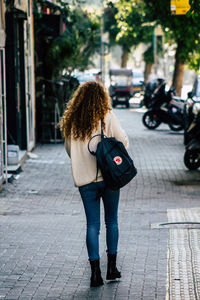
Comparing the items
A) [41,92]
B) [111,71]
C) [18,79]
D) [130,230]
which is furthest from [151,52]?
[130,230]

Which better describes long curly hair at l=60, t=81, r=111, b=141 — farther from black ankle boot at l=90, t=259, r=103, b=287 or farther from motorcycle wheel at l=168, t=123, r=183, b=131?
motorcycle wheel at l=168, t=123, r=183, b=131

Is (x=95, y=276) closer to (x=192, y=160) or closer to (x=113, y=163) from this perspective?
(x=113, y=163)

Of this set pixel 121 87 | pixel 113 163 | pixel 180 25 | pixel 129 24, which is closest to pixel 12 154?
pixel 113 163

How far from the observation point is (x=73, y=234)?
26.8 feet

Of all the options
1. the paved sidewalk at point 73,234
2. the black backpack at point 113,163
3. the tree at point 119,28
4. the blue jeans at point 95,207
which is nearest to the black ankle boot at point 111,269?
the paved sidewalk at point 73,234

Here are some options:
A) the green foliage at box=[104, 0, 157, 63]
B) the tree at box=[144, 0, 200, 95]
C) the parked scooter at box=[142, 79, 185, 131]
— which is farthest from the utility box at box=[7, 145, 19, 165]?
the tree at box=[144, 0, 200, 95]

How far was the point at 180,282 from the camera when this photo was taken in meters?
6.10

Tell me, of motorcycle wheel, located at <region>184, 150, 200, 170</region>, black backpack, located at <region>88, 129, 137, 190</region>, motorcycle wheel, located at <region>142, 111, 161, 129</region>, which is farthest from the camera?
motorcycle wheel, located at <region>142, 111, 161, 129</region>

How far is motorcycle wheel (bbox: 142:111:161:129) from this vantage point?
23.5 meters

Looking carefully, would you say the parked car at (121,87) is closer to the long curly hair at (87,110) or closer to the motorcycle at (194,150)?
the motorcycle at (194,150)

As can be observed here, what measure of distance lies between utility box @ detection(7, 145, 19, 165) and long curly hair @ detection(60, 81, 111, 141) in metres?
7.32

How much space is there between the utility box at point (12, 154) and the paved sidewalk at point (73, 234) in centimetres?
30

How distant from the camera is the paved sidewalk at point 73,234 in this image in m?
5.99

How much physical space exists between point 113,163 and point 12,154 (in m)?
7.73
